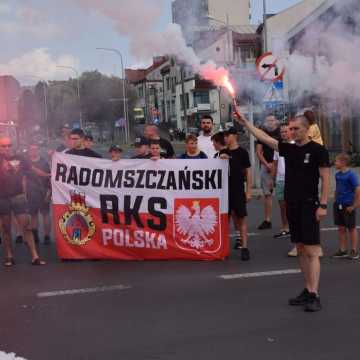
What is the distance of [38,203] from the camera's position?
29.5ft

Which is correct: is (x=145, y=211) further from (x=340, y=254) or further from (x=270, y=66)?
(x=270, y=66)

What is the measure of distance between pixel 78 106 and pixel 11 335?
2307 inches

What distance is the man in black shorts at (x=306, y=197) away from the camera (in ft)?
17.5

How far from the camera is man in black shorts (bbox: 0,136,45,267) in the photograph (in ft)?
24.3

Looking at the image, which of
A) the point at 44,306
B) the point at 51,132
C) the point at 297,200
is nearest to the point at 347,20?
the point at 297,200

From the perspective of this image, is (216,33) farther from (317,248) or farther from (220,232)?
(317,248)

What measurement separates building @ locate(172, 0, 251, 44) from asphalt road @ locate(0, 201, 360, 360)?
19.2 ft

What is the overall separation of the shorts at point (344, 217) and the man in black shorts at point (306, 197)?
6.33 ft

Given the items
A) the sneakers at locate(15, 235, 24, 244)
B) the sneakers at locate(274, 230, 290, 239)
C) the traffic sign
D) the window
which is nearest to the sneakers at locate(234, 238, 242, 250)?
the sneakers at locate(274, 230, 290, 239)

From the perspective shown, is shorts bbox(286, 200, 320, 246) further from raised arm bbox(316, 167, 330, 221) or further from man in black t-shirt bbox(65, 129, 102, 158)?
man in black t-shirt bbox(65, 129, 102, 158)

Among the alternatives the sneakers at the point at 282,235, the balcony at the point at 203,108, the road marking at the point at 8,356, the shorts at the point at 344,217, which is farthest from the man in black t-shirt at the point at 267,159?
the balcony at the point at 203,108

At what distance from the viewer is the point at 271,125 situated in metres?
9.17

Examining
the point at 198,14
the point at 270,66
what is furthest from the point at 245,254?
the point at 270,66

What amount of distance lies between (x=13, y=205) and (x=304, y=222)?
3966 mm
